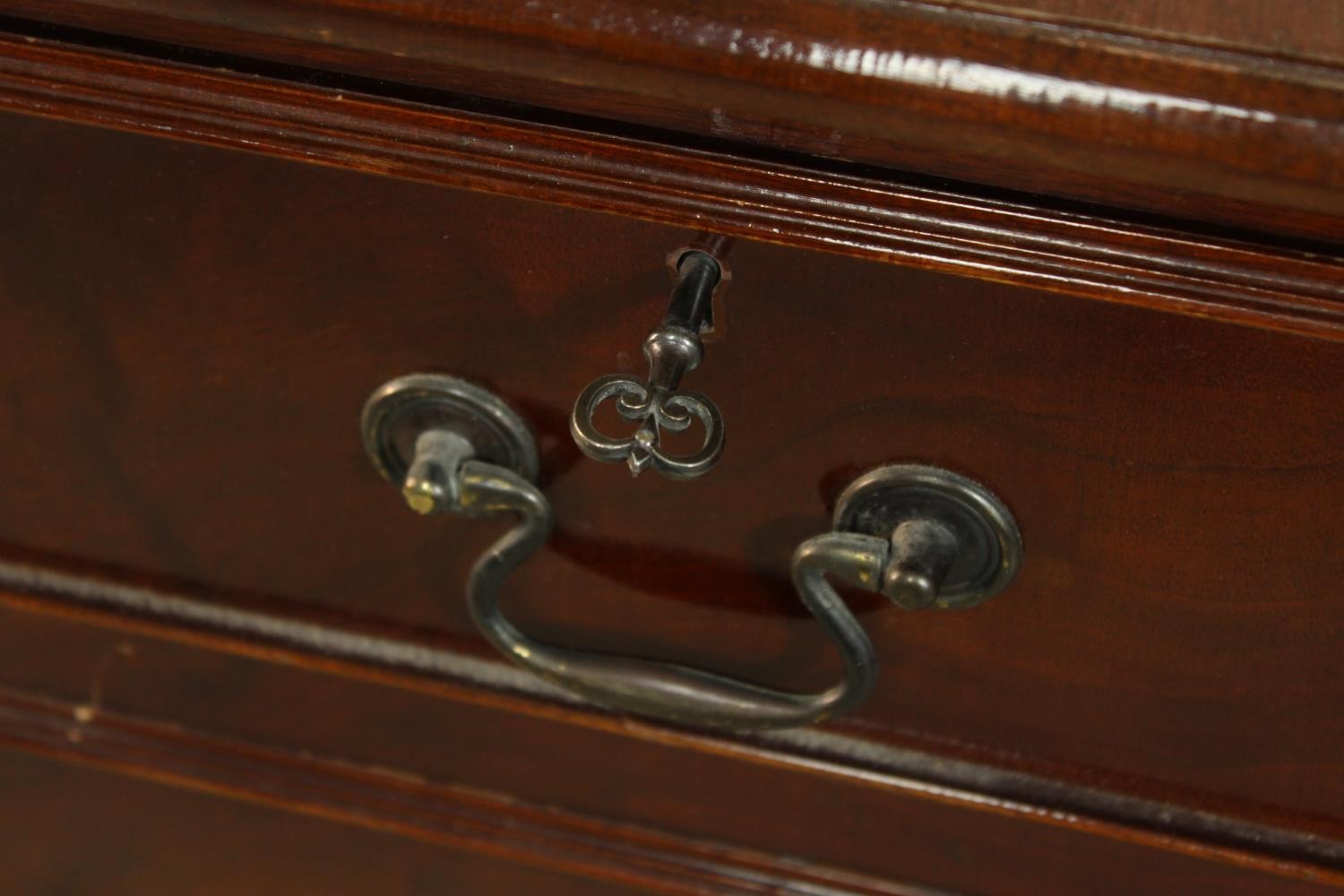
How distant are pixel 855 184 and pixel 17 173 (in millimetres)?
225

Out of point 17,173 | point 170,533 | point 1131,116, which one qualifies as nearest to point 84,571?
point 170,533

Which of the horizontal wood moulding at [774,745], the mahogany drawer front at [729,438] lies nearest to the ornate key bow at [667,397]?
the mahogany drawer front at [729,438]

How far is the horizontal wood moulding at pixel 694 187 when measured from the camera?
293 millimetres

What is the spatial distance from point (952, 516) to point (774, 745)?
0.13 meters

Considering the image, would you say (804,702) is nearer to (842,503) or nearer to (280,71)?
(842,503)

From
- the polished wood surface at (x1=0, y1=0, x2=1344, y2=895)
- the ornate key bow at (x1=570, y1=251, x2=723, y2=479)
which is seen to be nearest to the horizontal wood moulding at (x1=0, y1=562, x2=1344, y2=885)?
the polished wood surface at (x1=0, y1=0, x2=1344, y2=895)

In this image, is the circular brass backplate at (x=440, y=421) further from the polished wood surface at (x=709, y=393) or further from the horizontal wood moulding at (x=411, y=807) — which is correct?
the horizontal wood moulding at (x=411, y=807)

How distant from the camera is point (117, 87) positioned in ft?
1.09

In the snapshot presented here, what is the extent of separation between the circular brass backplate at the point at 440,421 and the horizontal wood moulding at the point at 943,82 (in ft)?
0.34

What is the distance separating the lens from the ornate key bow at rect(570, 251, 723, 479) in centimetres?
31

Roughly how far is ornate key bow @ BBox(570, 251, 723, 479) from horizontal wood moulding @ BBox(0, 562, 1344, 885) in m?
0.17

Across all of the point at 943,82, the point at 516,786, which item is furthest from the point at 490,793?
the point at 943,82

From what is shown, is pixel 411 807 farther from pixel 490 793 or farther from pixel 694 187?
pixel 694 187

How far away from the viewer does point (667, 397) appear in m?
0.31
